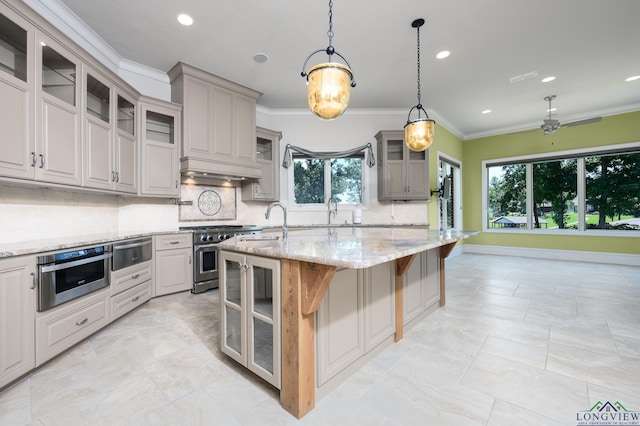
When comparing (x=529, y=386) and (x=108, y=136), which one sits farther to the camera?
(x=108, y=136)

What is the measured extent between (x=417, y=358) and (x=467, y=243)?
577cm

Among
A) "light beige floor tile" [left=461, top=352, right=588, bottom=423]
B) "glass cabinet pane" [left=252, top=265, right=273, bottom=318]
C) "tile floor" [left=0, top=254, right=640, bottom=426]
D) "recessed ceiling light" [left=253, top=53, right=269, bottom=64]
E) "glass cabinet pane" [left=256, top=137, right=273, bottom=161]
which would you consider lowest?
"light beige floor tile" [left=461, top=352, right=588, bottom=423]

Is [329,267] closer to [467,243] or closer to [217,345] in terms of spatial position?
[217,345]

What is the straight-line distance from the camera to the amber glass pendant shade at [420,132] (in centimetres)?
258

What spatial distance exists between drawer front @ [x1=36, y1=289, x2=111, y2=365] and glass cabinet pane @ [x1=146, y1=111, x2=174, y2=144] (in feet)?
6.70

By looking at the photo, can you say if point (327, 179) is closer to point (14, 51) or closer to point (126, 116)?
point (126, 116)

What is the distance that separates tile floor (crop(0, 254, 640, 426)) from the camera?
1.42 meters

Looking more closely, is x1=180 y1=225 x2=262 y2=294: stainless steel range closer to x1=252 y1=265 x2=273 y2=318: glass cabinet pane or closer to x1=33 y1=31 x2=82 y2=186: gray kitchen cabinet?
x1=33 y1=31 x2=82 y2=186: gray kitchen cabinet

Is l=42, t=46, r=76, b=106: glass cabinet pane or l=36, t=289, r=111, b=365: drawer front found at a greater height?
l=42, t=46, r=76, b=106: glass cabinet pane

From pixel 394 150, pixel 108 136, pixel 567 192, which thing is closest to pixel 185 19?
pixel 108 136

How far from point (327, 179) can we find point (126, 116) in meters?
3.14

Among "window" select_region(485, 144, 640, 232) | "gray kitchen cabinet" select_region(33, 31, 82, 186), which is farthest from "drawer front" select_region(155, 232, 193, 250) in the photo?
"window" select_region(485, 144, 640, 232)

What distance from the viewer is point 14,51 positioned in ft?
6.39

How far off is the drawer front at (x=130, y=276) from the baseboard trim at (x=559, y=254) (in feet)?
22.1
